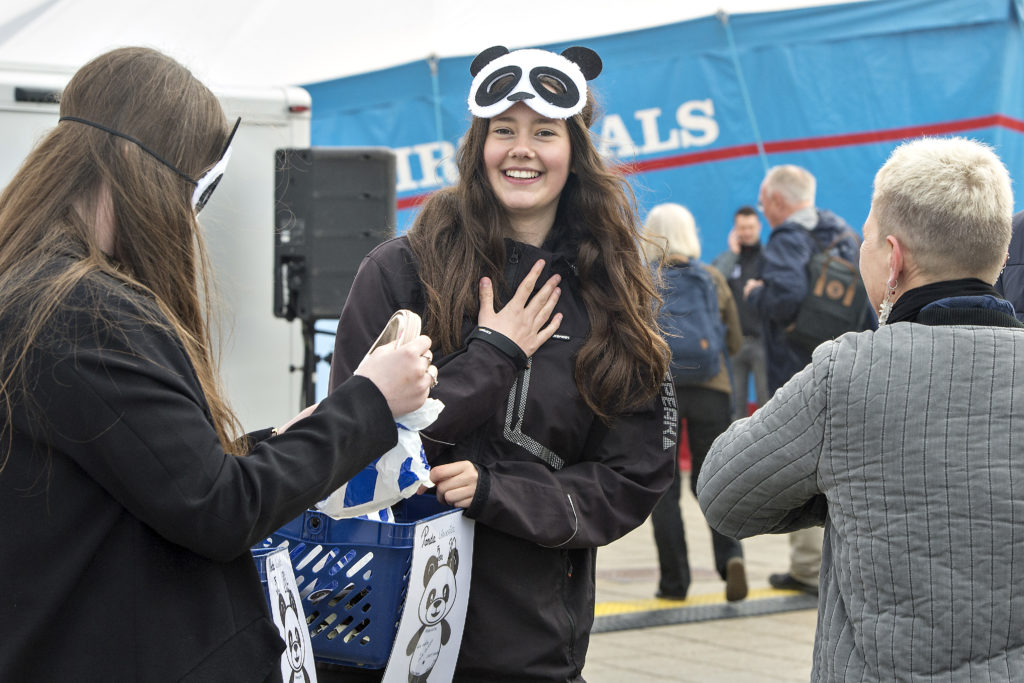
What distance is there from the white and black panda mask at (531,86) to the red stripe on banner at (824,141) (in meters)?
5.82

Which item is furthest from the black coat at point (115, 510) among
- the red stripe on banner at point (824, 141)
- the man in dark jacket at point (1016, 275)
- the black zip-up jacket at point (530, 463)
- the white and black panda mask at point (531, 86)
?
the red stripe on banner at point (824, 141)

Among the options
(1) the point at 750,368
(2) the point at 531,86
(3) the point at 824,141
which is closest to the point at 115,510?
(2) the point at 531,86

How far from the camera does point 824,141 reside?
962cm

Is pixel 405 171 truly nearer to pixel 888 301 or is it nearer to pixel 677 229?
pixel 677 229

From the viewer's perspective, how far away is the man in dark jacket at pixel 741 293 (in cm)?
901

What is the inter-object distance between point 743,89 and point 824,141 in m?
0.77

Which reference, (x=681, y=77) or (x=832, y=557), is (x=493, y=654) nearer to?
(x=832, y=557)

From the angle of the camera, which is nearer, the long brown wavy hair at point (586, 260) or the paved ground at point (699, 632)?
the long brown wavy hair at point (586, 260)

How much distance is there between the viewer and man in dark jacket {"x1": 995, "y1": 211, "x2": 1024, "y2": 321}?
299 cm

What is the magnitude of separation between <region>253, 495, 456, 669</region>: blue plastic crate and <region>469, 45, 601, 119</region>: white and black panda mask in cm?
111

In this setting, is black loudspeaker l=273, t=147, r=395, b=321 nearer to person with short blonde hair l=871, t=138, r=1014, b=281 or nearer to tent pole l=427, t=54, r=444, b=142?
tent pole l=427, t=54, r=444, b=142

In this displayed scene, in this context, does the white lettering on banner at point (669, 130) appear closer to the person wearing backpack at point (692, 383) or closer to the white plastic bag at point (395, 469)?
the person wearing backpack at point (692, 383)

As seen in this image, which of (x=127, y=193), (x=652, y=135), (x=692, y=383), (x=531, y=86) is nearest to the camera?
(x=127, y=193)

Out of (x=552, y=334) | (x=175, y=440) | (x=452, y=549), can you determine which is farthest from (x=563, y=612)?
(x=175, y=440)
